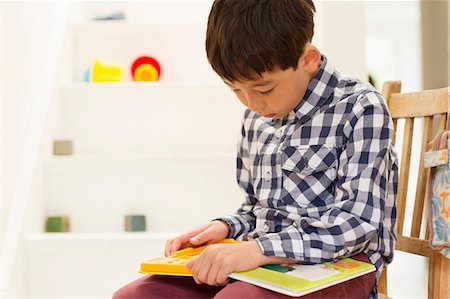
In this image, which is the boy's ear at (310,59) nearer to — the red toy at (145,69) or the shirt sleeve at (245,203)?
the shirt sleeve at (245,203)

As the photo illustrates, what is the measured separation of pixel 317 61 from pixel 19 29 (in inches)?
55.0

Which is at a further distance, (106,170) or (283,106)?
(106,170)

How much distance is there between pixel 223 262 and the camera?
3.06 feet

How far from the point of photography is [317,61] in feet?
3.56

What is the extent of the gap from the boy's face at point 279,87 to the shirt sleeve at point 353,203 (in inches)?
3.9

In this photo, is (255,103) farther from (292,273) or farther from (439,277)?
(439,277)

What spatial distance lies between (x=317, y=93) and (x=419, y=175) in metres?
0.31

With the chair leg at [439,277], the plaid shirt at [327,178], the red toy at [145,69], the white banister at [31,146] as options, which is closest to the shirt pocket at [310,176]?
the plaid shirt at [327,178]

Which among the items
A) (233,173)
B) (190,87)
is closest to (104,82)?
(190,87)

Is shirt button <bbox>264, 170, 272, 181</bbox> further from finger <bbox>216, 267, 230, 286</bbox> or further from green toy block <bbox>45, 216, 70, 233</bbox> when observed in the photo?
green toy block <bbox>45, 216, 70, 233</bbox>

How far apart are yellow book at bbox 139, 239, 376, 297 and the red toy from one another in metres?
1.61

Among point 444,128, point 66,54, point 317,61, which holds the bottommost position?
point 444,128

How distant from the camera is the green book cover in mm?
865

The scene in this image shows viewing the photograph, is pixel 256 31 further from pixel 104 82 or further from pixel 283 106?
pixel 104 82
